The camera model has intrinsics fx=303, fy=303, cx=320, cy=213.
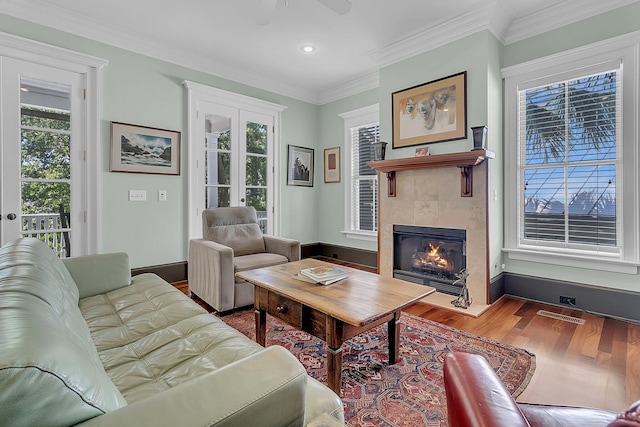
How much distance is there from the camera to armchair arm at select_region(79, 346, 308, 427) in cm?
59

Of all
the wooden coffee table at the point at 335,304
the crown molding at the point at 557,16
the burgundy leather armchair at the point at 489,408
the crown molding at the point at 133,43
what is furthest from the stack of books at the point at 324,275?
the crown molding at the point at 133,43

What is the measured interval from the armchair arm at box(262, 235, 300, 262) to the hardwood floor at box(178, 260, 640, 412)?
128 centimetres

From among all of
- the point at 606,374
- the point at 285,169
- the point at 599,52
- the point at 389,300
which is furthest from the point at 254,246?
the point at 599,52

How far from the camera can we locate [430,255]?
342 centimetres

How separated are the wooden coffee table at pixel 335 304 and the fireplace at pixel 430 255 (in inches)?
57.6

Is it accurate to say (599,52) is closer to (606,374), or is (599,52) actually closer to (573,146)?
(573,146)

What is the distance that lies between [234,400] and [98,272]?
1798 mm

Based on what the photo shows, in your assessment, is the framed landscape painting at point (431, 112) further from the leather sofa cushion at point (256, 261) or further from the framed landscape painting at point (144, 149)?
the framed landscape painting at point (144, 149)

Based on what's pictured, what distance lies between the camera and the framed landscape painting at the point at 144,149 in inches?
129

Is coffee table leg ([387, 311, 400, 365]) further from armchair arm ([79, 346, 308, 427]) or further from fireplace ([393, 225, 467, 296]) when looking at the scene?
fireplace ([393, 225, 467, 296])

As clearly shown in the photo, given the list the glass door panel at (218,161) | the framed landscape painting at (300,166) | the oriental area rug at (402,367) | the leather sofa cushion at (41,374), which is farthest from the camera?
the framed landscape painting at (300,166)

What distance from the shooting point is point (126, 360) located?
3.90 ft

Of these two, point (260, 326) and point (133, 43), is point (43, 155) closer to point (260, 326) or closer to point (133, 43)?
point (133, 43)

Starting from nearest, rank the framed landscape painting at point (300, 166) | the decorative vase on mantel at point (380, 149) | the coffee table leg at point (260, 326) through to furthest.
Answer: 1. the coffee table leg at point (260, 326)
2. the decorative vase on mantel at point (380, 149)
3. the framed landscape painting at point (300, 166)
